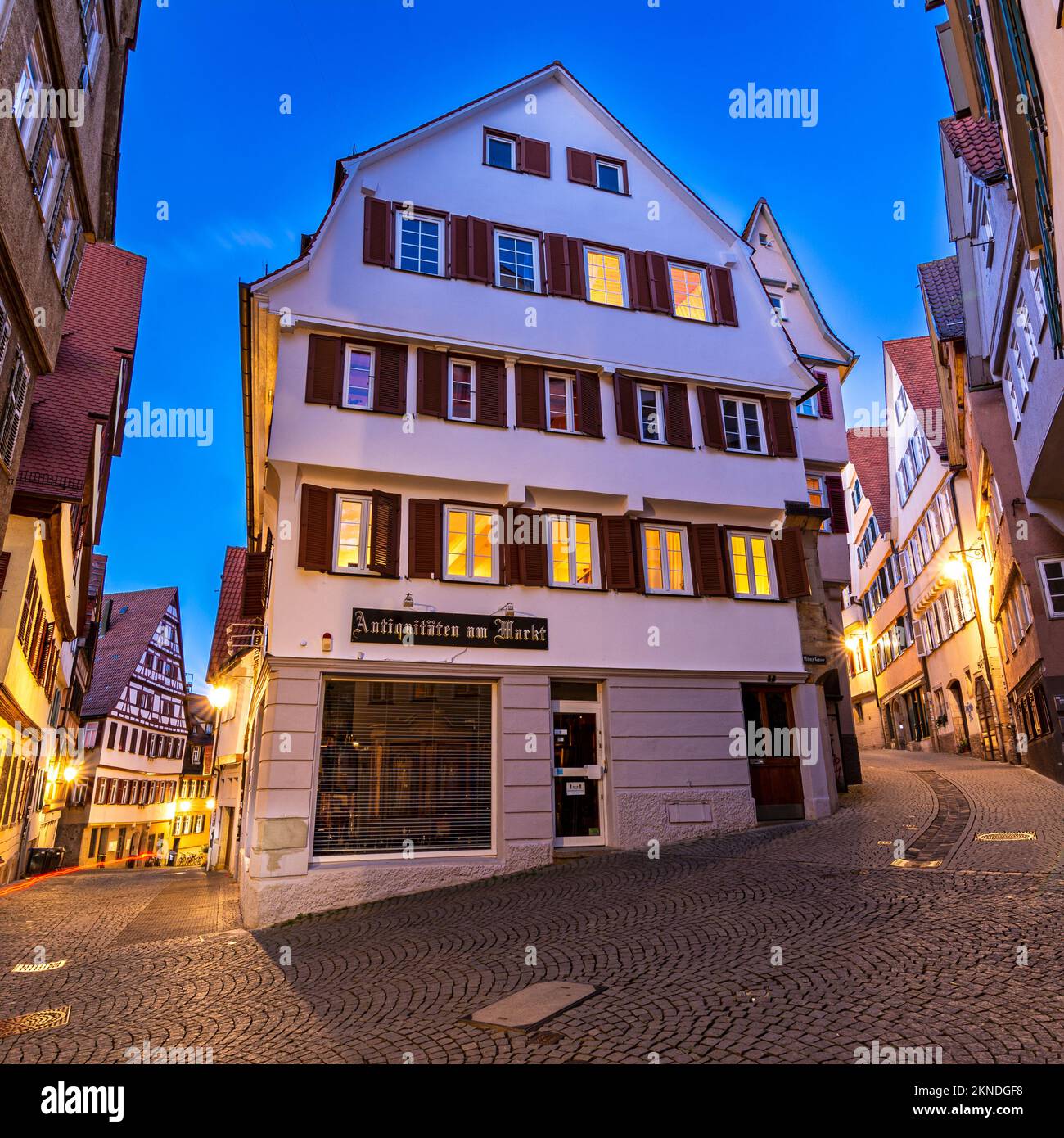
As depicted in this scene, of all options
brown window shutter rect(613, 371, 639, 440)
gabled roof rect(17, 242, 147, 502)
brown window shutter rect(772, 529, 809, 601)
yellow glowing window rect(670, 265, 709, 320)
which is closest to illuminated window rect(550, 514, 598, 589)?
brown window shutter rect(613, 371, 639, 440)

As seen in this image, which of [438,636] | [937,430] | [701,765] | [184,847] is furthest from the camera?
[184,847]

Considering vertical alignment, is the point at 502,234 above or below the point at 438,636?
above

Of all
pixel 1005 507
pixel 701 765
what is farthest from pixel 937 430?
pixel 701 765

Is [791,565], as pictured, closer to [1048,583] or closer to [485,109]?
[1048,583]

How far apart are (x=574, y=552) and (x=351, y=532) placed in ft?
13.6

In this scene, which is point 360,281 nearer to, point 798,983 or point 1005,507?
point 798,983

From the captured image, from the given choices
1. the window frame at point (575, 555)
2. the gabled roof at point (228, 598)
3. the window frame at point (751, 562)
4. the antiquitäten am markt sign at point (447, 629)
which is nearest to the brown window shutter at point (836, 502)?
the window frame at point (751, 562)

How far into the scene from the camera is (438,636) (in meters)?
13.3

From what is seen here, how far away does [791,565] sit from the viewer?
16094 mm

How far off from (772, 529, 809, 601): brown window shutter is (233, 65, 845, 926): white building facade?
5cm

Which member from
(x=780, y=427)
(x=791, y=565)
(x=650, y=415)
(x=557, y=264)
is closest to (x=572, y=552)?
(x=650, y=415)

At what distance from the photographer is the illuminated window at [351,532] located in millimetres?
13211

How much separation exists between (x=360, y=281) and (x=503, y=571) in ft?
19.6

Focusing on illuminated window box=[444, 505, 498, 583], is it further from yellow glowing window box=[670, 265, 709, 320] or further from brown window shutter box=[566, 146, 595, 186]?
brown window shutter box=[566, 146, 595, 186]
